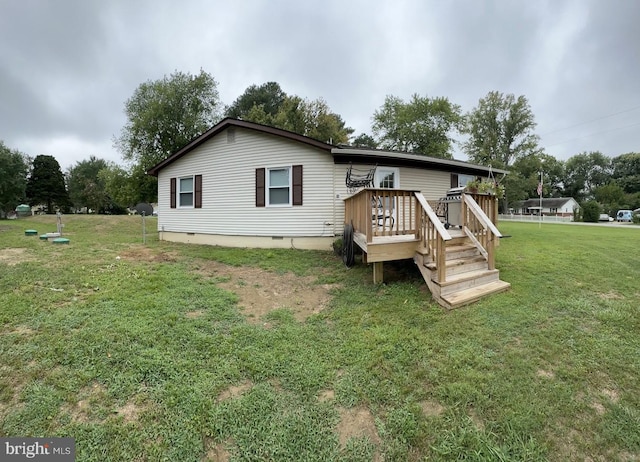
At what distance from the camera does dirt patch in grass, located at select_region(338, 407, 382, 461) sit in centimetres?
199

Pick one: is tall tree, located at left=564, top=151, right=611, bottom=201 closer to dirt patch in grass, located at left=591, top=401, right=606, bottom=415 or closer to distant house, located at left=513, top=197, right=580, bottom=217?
distant house, located at left=513, top=197, right=580, bottom=217

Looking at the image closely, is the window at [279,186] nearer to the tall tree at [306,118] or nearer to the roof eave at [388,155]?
the roof eave at [388,155]

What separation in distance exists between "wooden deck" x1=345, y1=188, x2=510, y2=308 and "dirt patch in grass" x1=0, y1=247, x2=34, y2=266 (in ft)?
23.8

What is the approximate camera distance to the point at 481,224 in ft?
15.7

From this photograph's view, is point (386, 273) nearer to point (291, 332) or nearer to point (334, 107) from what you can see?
point (291, 332)

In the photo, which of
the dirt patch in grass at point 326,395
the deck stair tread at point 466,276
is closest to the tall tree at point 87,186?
the deck stair tread at point 466,276

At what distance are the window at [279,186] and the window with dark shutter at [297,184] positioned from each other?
0.22m

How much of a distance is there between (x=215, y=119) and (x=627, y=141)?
190 ft

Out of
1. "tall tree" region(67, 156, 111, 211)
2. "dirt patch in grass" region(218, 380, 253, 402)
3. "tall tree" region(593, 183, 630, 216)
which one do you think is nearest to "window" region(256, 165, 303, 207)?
"dirt patch in grass" region(218, 380, 253, 402)

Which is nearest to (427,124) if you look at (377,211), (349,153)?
(349,153)

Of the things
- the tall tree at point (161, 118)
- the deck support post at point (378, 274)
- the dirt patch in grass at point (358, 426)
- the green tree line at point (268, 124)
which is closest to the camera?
the dirt patch in grass at point (358, 426)

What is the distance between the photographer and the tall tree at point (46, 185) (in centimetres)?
3406

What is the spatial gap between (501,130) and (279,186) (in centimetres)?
3799

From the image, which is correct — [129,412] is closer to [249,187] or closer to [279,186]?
[279,186]
